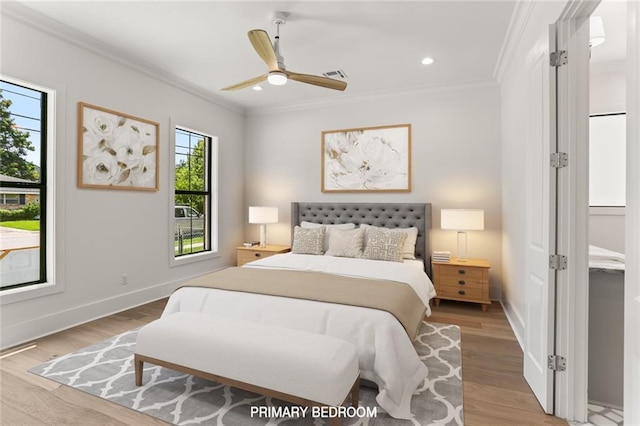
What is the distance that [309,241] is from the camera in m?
4.24

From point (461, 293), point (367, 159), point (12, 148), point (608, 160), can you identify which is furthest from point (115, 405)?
point (608, 160)

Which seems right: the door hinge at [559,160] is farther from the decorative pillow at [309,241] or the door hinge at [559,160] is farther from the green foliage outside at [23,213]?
the green foliage outside at [23,213]

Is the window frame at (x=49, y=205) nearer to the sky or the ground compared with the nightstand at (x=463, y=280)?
nearer to the sky

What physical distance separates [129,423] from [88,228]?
88.7 inches

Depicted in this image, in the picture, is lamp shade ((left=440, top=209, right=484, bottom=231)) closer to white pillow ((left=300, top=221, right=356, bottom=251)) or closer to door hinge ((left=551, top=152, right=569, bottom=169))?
white pillow ((left=300, top=221, right=356, bottom=251))

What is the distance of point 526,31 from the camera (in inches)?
105

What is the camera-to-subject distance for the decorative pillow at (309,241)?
4203mm

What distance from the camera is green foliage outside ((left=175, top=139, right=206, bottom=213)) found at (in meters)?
4.58

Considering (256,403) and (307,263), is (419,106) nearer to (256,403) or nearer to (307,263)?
(307,263)

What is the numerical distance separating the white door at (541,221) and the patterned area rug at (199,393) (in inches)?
20.1

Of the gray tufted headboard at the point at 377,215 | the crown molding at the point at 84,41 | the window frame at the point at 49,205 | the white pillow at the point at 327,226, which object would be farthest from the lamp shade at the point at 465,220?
the window frame at the point at 49,205

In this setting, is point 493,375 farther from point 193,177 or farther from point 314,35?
point 193,177

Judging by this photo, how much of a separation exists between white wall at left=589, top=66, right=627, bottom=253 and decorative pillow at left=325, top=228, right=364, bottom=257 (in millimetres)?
2591

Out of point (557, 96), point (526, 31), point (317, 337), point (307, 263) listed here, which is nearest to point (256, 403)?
point (317, 337)
